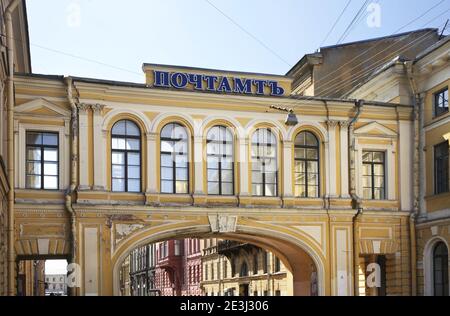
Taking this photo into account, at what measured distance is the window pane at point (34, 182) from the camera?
21938 mm

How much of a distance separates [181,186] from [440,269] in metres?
9.27

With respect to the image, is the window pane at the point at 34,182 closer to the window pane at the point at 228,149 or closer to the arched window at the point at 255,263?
the window pane at the point at 228,149

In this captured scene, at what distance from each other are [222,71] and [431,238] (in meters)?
9.16

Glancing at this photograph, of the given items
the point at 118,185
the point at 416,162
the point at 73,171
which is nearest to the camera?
the point at 73,171

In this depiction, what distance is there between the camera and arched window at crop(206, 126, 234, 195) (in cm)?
2386

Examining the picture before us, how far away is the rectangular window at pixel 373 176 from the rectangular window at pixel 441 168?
199cm

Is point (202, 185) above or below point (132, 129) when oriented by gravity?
below

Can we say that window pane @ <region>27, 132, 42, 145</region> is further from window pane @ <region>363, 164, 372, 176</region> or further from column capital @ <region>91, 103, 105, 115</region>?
window pane @ <region>363, 164, 372, 176</region>

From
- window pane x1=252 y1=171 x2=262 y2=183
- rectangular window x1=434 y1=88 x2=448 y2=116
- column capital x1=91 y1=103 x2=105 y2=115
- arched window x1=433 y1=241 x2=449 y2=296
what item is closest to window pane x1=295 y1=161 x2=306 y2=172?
window pane x1=252 y1=171 x2=262 y2=183

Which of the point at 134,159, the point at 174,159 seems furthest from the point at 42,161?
the point at 174,159

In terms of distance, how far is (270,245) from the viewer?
2648cm

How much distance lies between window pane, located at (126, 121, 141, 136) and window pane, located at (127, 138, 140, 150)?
198 mm

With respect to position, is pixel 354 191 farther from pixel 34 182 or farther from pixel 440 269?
pixel 34 182

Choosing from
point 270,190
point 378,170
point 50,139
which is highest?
point 50,139
